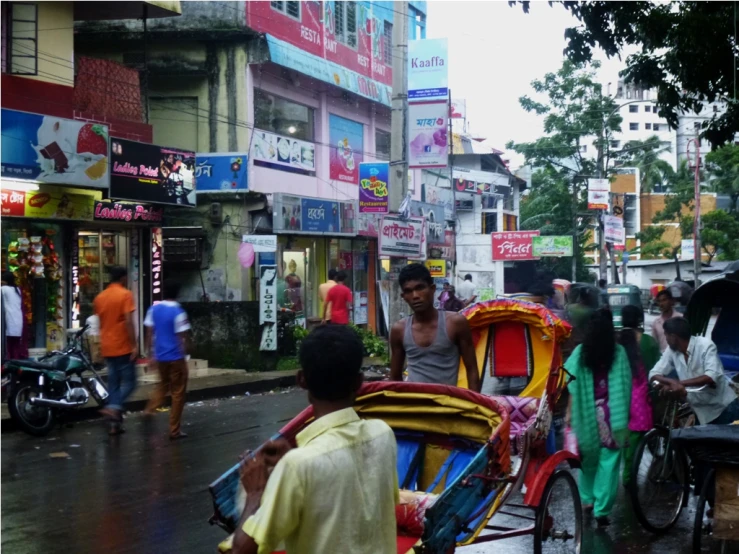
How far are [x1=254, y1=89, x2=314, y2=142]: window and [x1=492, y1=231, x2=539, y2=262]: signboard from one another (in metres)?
22.6

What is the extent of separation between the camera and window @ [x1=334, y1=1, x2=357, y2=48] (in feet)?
84.7

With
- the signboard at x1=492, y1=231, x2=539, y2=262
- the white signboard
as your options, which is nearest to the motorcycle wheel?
the white signboard

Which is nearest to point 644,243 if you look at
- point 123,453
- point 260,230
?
point 260,230

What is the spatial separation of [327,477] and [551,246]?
43968mm

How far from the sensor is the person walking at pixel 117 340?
452 inches

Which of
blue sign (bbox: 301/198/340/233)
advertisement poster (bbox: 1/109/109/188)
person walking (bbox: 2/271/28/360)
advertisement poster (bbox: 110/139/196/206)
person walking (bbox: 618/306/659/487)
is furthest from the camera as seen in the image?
blue sign (bbox: 301/198/340/233)

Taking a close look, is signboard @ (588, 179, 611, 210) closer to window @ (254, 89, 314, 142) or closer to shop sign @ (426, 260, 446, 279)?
shop sign @ (426, 260, 446, 279)

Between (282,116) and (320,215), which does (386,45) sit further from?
(320,215)

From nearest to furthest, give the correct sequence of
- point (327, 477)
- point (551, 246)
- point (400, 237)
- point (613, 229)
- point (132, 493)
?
point (327, 477)
point (132, 493)
point (400, 237)
point (613, 229)
point (551, 246)

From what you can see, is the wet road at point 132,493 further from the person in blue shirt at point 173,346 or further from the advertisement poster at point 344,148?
the advertisement poster at point 344,148

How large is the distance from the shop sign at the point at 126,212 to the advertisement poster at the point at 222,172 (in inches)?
119

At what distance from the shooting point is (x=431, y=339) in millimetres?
6129

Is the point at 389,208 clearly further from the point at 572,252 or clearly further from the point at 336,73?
the point at 572,252

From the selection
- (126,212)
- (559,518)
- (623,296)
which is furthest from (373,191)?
(623,296)
